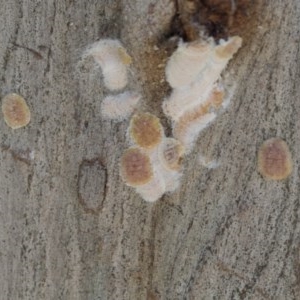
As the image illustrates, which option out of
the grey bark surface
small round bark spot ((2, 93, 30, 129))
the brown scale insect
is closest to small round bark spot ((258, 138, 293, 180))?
the grey bark surface

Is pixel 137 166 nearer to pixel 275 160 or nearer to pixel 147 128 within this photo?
pixel 147 128

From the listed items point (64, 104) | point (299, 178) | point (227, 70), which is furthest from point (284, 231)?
point (64, 104)

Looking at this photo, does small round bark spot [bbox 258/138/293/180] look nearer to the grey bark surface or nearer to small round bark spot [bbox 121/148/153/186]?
the grey bark surface

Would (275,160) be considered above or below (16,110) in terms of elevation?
below

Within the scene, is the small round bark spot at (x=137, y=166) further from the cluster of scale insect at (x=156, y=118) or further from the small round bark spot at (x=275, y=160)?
the small round bark spot at (x=275, y=160)

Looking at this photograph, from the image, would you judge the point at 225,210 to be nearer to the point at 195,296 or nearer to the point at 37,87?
the point at 195,296

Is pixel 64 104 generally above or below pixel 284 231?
above

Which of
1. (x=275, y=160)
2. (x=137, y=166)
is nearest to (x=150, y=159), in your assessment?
(x=137, y=166)
